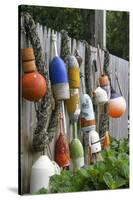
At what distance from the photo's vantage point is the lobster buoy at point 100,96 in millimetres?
5160

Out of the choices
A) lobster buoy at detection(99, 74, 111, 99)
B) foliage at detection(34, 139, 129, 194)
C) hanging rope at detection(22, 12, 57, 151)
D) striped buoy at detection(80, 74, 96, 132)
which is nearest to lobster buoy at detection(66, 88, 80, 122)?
striped buoy at detection(80, 74, 96, 132)

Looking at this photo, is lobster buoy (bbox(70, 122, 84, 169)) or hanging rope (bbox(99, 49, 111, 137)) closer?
lobster buoy (bbox(70, 122, 84, 169))

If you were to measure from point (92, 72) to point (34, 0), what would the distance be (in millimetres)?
739

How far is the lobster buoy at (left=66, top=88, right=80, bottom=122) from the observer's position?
5.01 meters

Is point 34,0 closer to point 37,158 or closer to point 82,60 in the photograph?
point 82,60

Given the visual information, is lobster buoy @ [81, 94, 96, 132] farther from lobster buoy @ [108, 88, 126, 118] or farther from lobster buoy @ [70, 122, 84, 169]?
lobster buoy @ [108, 88, 126, 118]

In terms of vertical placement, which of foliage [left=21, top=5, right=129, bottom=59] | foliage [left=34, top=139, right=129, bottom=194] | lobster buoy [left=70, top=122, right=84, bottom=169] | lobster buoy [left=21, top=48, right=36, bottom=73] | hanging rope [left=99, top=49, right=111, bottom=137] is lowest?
foliage [left=34, top=139, right=129, bottom=194]

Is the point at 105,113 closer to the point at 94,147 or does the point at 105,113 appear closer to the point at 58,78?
the point at 94,147

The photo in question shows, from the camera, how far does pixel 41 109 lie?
487 cm

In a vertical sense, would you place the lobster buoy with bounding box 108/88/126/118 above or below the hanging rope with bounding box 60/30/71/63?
below

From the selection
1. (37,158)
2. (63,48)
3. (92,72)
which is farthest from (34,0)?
(37,158)

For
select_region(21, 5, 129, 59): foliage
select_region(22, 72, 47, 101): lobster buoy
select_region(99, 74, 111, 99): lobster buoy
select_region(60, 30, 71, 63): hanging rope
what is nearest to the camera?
select_region(22, 72, 47, 101): lobster buoy

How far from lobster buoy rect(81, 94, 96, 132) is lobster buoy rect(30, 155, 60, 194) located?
0.44m

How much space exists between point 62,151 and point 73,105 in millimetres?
361
